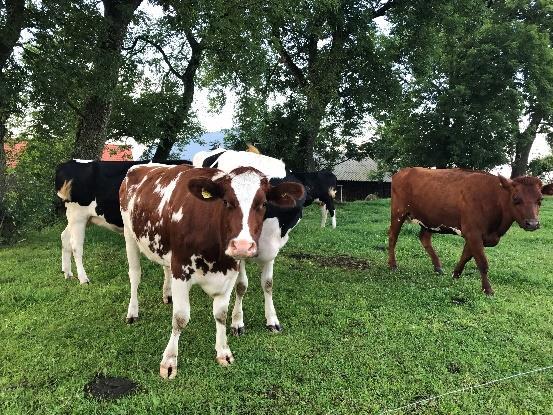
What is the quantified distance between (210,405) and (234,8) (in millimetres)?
11320

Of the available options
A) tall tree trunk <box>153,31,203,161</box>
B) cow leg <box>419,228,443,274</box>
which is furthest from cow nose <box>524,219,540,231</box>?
tall tree trunk <box>153,31,203,161</box>

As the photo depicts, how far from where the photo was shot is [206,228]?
4.89m

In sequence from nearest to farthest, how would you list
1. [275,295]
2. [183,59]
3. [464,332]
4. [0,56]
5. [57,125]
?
1. [464,332]
2. [275,295]
3. [0,56]
4. [57,125]
5. [183,59]

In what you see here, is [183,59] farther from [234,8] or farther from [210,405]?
[210,405]

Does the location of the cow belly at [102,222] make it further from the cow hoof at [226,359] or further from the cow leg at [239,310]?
the cow hoof at [226,359]

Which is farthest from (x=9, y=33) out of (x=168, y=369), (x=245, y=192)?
(x=168, y=369)

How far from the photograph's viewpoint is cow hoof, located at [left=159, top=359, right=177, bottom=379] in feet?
16.0

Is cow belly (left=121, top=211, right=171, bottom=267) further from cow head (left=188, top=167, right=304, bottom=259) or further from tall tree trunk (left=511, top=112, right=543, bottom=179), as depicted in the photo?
tall tree trunk (left=511, top=112, right=543, bottom=179)

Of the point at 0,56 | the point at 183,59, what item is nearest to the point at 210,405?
the point at 0,56

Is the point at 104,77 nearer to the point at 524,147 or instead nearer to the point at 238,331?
the point at 238,331

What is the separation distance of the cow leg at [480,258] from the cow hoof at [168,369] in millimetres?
5400

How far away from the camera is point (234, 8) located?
13.1 metres

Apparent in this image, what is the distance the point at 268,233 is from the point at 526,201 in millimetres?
4448

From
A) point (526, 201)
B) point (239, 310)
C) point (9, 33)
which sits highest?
point (9, 33)
